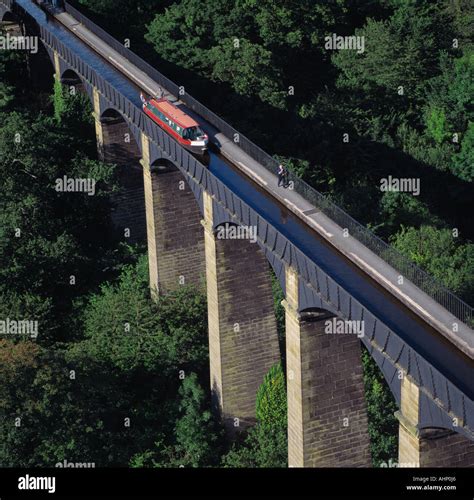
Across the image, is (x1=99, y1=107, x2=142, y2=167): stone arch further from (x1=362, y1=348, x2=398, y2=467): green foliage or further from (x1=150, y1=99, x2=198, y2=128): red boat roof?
(x1=362, y1=348, x2=398, y2=467): green foliage

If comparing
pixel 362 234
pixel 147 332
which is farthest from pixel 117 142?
pixel 362 234

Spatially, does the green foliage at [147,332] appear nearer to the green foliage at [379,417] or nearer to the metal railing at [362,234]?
the green foliage at [379,417]

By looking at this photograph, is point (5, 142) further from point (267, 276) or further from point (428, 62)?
point (428, 62)

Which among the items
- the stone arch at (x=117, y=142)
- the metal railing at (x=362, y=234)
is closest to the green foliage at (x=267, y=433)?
the metal railing at (x=362, y=234)

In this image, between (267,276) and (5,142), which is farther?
(5,142)

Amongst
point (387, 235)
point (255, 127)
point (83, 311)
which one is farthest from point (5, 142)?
point (387, 235)

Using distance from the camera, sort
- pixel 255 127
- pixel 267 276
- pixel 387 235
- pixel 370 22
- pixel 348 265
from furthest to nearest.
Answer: pixel 370 22, pixel 255 127, pixel 387 235, pixel 267 276, pixel 348 265

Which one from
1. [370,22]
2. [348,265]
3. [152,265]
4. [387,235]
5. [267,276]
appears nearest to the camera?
[348,265]

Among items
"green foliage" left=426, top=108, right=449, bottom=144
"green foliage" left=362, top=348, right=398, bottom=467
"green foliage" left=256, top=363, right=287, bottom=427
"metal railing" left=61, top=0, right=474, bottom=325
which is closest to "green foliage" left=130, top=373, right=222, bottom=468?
"green foliage" left=256, top=363, right=287, bottom=427
